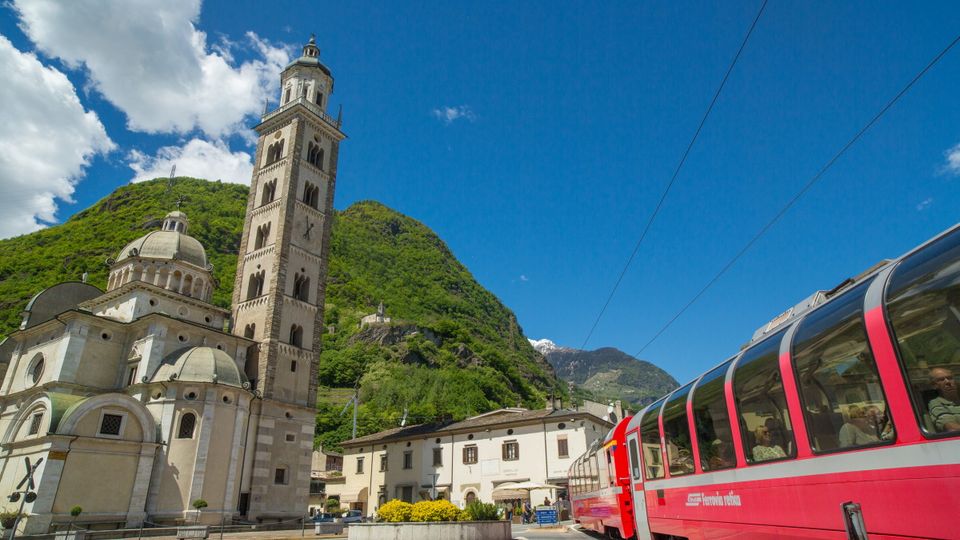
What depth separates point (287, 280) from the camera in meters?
37.5

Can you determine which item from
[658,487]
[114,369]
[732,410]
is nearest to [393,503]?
[658,487]

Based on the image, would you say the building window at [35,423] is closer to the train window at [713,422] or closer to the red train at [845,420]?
the red train at [845,420]

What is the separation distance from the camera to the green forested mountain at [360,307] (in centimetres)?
7800

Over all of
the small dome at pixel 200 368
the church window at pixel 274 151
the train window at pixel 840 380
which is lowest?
the train window at pixel 840 380

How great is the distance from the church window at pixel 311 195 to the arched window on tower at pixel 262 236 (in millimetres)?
3418

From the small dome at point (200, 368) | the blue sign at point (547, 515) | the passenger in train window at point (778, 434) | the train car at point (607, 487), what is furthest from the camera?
the blue sign at point (547, 515)

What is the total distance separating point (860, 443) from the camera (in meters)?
5.16

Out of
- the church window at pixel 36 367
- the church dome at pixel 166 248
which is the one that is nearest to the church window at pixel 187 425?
the church window at pixel 36 367

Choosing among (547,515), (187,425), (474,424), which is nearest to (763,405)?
(547,515)

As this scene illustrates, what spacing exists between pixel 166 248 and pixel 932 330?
135 feet

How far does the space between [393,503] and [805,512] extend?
1503 centimetres

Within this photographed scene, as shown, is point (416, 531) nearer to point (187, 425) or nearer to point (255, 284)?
point (187, 425)

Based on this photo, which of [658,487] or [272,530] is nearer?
[658,487]

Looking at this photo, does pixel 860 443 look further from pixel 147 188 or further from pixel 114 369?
pixel 147 188
